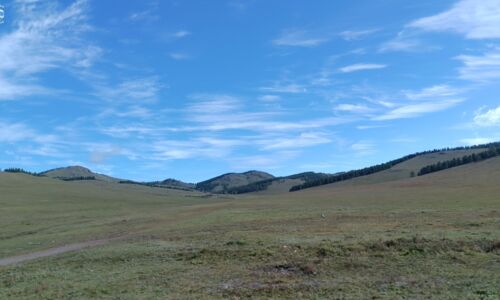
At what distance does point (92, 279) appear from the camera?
68.7 ft

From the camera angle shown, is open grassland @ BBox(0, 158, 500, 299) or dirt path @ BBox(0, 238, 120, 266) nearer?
open grassland @ BBox(0, 158, 500, 299)

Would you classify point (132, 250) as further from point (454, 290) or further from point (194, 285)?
point (454, 290)

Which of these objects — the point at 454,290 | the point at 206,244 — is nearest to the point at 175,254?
the point at 206,244

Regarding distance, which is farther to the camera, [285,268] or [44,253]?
[44,253]

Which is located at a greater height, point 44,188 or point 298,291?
point 44,188

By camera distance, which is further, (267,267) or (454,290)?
(267,267)

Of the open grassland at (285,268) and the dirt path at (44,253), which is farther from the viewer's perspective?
the dirt path at (44,253)

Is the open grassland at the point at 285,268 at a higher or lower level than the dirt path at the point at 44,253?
lower

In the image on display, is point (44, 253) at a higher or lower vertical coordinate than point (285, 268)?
higher

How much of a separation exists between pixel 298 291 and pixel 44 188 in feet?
483

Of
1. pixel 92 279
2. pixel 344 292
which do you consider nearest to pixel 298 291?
pixel 344 292

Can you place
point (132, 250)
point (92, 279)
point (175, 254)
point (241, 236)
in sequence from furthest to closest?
point (241, 236) → point (132, 250) → point (175, 254) → point (92, 279)

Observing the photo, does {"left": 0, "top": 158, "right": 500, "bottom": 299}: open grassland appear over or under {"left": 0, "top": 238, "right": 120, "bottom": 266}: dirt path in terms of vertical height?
under

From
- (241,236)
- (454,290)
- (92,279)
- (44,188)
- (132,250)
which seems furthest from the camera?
(44,188)
